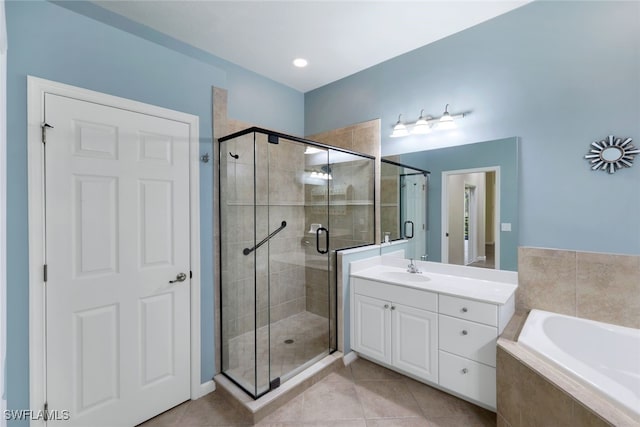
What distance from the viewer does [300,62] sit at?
9.57ft

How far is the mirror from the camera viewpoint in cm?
220

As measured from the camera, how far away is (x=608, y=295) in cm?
185

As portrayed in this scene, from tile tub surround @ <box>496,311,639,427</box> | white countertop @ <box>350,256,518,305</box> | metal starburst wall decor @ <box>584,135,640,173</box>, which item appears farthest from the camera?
white countertop @ <box>350,256,518,305</box>

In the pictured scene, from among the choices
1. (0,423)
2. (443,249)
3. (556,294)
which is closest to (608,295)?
(556,294)

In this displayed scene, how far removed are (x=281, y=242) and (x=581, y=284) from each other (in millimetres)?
2318

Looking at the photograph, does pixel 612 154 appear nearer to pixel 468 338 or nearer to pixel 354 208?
pixel 468 338

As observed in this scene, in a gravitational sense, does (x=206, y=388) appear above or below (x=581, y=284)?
below

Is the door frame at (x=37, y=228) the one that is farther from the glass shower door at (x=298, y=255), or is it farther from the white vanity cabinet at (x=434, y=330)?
the white vanity cabinet at (x=434, y=330)

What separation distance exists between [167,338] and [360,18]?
2877mm

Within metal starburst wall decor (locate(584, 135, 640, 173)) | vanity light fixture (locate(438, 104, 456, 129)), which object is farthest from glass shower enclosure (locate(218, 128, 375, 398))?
metal starburst wall decor (locate(584, 135, 640, 173))

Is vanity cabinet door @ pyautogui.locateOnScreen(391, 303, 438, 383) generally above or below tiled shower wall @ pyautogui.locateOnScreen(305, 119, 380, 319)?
below

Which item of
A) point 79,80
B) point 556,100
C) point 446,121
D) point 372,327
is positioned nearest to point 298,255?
point 372,327

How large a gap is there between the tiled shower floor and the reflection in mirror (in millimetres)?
1143

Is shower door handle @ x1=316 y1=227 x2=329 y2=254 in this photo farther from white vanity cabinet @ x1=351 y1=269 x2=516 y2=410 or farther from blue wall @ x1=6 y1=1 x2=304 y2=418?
blue wall @ x1=6 y1=1 x2=304 y2=418
